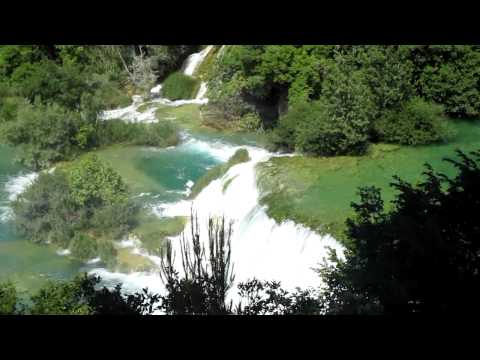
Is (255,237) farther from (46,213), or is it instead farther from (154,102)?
(154,102)

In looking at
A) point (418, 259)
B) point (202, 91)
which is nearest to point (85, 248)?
point (418, 259)

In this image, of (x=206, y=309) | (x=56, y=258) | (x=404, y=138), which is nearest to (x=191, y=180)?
(x=56, y=258)

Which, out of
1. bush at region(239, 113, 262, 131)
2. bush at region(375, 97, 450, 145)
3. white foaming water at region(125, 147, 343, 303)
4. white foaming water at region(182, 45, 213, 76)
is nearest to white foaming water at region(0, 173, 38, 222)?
white foaming water at region(125, 147, 343, 303)

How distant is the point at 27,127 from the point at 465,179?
47.6 feet

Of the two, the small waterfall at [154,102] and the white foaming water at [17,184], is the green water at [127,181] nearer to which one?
the white foaming water at [17,184]

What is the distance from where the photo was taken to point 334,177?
45.9ft

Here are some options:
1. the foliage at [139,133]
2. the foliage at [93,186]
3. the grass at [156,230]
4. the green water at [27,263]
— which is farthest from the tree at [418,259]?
the foliage at [139,133]

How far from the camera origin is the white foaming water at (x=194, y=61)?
2323 cm

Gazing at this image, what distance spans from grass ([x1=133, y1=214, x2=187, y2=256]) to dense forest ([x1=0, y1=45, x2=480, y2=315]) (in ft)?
1.08

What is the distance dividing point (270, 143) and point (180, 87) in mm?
6700

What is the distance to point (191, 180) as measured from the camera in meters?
16.3

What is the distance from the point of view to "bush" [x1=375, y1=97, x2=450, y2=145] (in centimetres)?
1539

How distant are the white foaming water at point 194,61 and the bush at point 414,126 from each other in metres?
9.62
